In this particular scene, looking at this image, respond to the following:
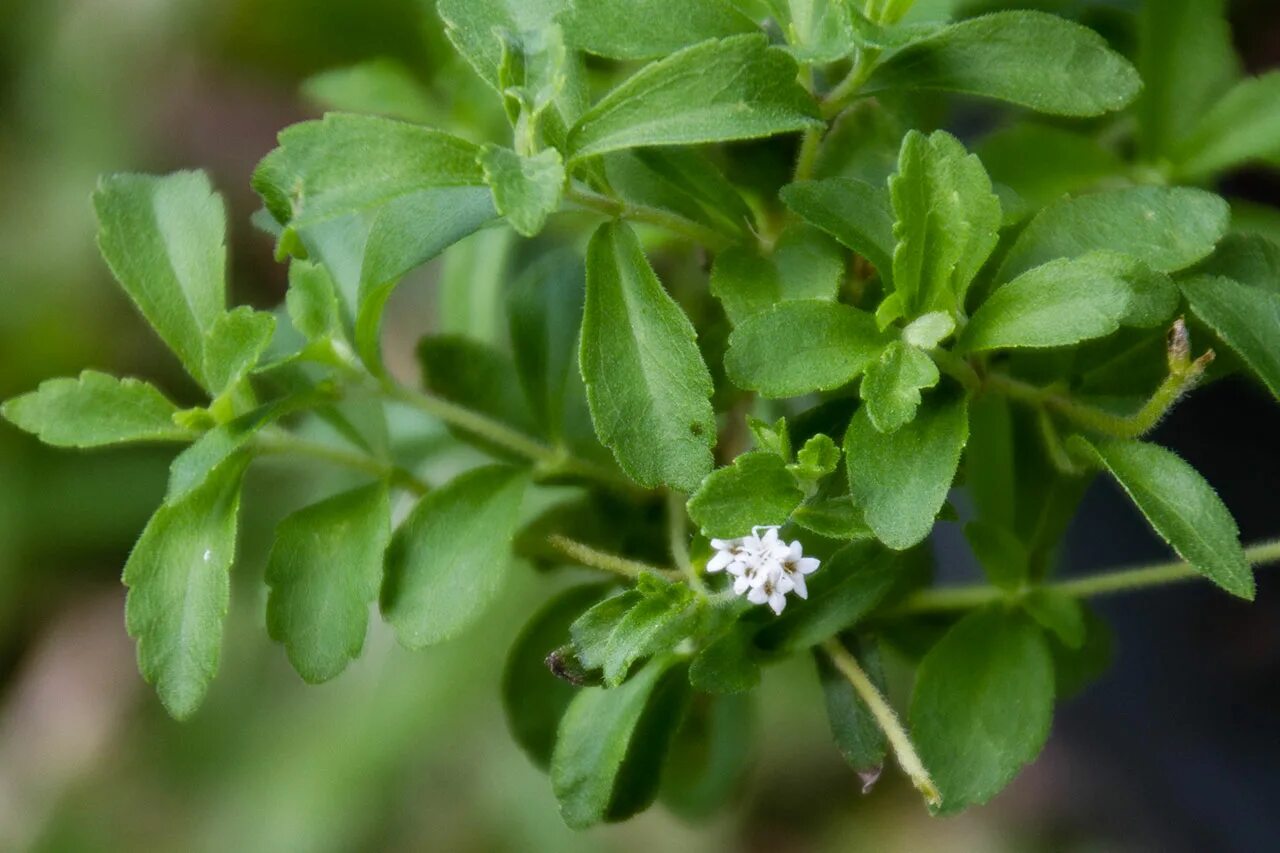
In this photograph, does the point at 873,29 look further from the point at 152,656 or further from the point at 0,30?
the point at 0,30

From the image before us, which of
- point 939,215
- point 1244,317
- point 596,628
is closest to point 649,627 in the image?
point 596,628

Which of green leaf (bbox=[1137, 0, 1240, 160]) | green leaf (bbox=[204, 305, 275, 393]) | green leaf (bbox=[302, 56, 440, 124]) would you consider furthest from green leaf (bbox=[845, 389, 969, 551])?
green leaf (bbox=[302, 56, 440, 124])

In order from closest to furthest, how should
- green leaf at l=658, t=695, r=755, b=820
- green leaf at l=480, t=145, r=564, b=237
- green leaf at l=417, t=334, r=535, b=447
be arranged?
1. green leaf at l=480, t=145, r=564, b=237
2. green leaf at l=417, t=334, r=535, b=447
3. green leaf at l=658, t=695, r=755, b=820

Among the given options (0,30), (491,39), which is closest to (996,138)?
(491,39)

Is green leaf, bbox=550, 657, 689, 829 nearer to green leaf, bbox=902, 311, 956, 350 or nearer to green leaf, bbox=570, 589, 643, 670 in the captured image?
green leaf, bbox=570, 589, 643, 670

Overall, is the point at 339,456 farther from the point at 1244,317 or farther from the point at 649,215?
the point at 1244,317
